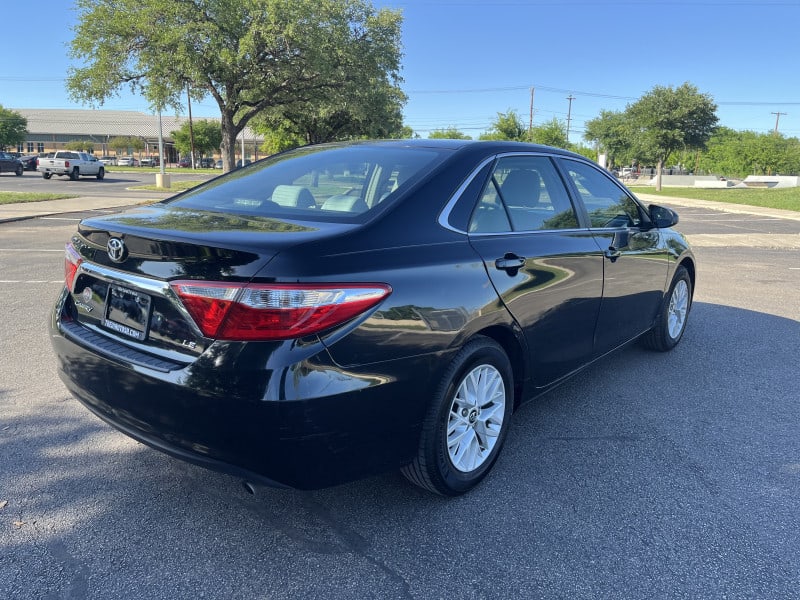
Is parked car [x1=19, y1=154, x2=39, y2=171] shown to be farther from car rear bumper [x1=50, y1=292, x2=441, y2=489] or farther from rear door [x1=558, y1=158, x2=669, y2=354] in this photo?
car rear bumper [x1=50, y1=292, x2=441, y2=489]

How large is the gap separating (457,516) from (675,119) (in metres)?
41.8

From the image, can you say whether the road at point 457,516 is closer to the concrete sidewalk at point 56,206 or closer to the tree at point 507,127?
the concrete sidewalk at point 56,206

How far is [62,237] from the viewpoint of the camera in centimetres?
1166

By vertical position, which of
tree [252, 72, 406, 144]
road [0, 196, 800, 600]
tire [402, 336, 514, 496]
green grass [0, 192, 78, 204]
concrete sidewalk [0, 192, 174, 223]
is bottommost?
road [0, 196, 800, 600]

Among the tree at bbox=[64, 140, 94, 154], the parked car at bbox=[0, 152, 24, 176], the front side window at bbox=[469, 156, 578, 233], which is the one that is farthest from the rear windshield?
the tree at bbox=[64, 140, 94, 154]

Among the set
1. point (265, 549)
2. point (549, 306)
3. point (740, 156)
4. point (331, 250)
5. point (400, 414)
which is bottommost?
point (265, 549)

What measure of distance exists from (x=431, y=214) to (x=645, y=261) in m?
2.36

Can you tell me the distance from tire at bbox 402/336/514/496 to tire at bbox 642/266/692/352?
2483mm

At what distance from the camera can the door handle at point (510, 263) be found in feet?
9.64

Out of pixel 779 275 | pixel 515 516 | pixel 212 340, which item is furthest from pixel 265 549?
pixel 779 275

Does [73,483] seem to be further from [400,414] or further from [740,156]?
[740,156]

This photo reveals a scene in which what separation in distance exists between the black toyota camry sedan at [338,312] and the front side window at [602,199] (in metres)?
0.28

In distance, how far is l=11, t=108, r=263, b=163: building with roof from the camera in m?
93.2

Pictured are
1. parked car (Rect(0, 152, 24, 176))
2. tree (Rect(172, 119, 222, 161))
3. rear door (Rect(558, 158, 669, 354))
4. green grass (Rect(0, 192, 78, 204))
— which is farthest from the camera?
tree (Rect(172, 119, 222, 161))
